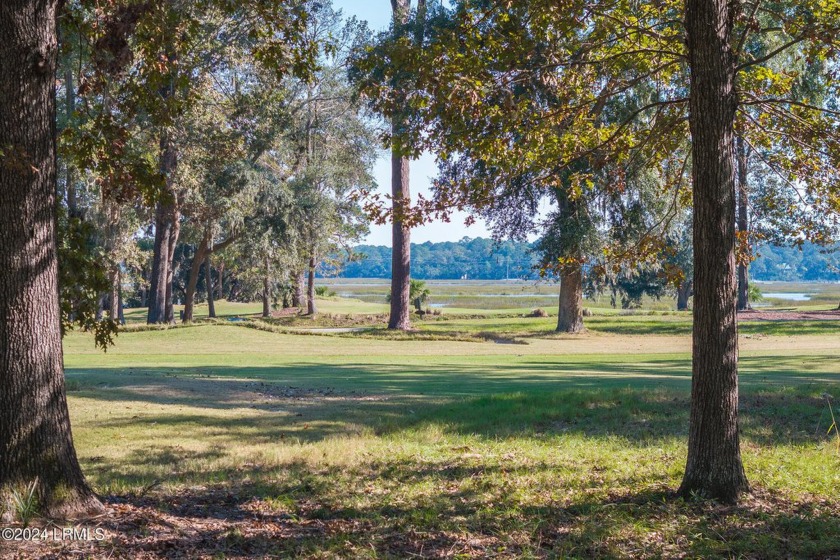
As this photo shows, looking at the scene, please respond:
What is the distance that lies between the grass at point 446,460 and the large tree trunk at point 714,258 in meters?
0.48

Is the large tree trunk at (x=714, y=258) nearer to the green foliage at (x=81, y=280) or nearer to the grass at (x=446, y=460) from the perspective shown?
the grass at (x=446, y=460)

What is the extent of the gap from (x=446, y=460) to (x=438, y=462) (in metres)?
0.15

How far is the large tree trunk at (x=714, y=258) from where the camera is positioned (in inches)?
→ 296

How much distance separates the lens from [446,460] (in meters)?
9.58

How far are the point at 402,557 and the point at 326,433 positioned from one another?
5.32m

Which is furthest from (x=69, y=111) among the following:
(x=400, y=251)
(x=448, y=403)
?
(x=448, y=403)

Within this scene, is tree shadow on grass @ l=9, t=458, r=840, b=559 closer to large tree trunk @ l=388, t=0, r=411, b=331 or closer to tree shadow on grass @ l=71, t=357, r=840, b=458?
tree shadow on grass @ l=71, t=357, r=840, b=458

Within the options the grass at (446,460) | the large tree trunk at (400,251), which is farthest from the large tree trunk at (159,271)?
the grass at (446,460)

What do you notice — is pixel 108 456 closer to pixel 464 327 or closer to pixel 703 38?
pixel 703 38

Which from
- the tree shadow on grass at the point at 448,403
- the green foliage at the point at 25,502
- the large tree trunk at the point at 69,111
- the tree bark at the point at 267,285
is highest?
the large tree trunk at the point at 69,111

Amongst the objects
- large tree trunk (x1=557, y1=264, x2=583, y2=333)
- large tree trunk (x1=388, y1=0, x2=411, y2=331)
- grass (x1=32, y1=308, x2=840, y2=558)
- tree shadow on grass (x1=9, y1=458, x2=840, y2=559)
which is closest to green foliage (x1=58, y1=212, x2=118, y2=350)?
grass (x1=32, y1=308, x2=840, y2=558)

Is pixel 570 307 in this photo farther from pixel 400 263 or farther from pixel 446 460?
pixel 446 460

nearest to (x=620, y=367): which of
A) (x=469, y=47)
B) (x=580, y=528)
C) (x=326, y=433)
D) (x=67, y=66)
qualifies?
(x=326, y=433)

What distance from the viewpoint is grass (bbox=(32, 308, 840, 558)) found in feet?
21.8
